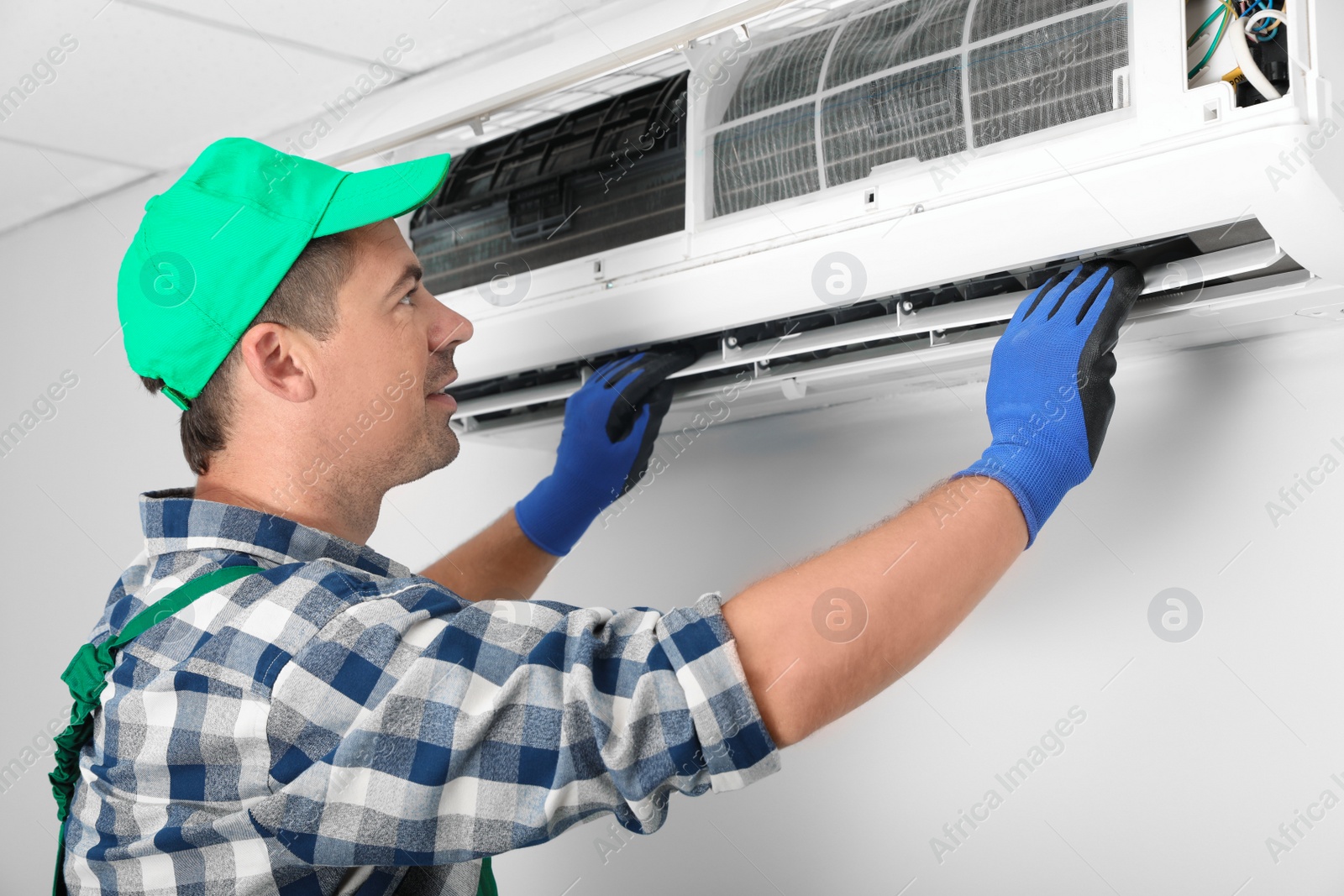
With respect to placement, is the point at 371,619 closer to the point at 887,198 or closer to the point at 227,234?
the point at 227,234

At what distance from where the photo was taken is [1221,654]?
1.11m

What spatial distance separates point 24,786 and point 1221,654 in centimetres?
252

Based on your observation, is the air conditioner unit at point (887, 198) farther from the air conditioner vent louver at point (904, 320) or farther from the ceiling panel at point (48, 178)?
the ceiling panel at point (48, 178)

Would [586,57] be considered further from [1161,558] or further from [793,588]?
[1161,558]

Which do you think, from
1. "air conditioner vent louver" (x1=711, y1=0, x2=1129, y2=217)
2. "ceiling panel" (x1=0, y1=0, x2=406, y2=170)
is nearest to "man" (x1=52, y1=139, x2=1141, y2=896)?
"air conditioner vent louver" (x1=711, y1=0, x2=1129, y2=217)

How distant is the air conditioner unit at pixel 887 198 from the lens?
85cm

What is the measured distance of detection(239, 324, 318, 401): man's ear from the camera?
1003mm

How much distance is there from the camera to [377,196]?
1011 millimetres

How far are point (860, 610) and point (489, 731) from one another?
0.27 metres

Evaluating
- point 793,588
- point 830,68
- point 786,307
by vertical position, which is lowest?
point 793,588

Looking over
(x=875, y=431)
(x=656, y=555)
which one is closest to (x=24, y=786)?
(x=656, y=555)

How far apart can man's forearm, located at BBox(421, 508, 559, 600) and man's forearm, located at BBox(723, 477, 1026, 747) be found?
2.40ft

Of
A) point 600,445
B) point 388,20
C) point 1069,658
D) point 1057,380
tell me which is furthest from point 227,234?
point 1069,658

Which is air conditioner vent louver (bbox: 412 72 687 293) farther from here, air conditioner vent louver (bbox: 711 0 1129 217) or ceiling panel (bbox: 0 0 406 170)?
ceiling panel (bbox: 0 0 406 170)
